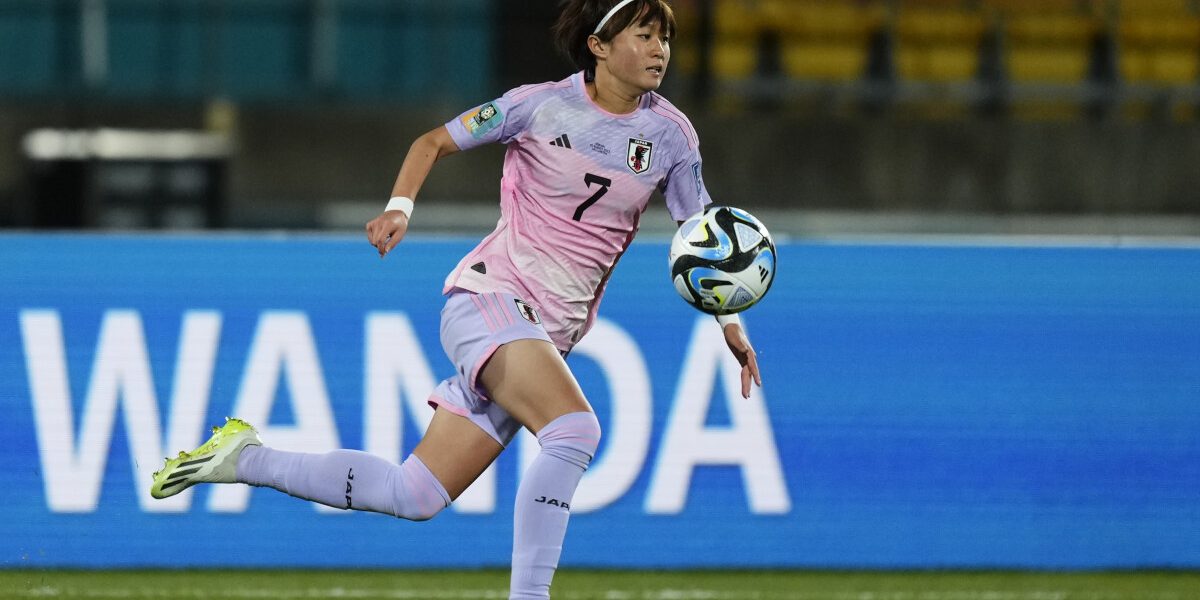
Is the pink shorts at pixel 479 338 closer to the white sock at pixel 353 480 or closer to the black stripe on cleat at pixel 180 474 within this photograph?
the white sock at pixel 353 480

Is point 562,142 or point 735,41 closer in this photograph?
point 562,142

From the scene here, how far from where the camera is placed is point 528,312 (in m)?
4.64

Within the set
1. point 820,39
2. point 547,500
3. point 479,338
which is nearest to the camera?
point 547,500

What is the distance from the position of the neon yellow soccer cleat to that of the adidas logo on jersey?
3.87 feet

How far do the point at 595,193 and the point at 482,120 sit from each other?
1.19 ft

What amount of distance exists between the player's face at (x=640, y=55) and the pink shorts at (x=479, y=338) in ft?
2.20

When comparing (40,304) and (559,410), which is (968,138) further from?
(559,410)

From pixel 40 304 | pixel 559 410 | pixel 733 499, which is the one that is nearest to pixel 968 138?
pixel 733 499

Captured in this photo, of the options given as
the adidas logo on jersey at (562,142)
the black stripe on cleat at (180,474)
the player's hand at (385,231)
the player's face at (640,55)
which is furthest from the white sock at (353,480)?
the player's face at (640,55)

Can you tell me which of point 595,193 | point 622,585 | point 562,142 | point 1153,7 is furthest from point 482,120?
point 1153,7

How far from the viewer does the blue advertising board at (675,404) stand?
675cm

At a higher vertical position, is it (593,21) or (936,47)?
(593,21)

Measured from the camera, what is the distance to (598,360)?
22.8ft

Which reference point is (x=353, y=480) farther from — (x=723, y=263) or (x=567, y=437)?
(x=723, y=263)
